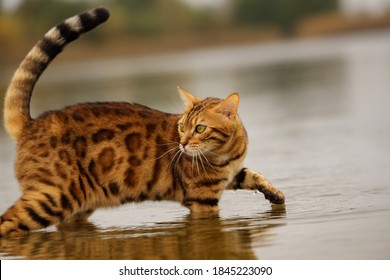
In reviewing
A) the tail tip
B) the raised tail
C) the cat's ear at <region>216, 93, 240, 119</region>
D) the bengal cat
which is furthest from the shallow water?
the tail tip

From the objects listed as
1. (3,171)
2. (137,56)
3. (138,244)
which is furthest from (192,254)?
(137,56)

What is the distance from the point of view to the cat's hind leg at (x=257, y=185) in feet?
28.8

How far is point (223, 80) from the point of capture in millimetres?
25719

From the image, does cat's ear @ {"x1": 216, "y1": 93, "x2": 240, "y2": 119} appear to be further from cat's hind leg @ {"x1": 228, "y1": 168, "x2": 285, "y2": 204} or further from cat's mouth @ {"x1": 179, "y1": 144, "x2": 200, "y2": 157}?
cat's hind leg @ {"x1": 228, "y1": 168, "x2": 285, "y2": 204}

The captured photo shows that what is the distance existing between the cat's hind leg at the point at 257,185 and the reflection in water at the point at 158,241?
0.21m

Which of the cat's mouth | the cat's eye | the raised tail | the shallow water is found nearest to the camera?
the shallow water

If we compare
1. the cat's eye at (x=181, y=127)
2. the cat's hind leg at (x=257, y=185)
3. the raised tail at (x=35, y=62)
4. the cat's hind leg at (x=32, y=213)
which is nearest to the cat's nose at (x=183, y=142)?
the cat's eye at (x=181, y=127)

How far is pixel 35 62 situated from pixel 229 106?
188 centimetres

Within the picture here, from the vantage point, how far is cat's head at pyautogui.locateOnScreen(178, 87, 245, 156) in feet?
27.6

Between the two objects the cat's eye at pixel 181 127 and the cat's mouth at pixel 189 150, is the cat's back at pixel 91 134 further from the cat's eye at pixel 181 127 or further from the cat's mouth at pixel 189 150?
the cat's mouth at pixel 189 150

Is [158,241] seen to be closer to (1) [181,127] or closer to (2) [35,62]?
(1) [181,127]

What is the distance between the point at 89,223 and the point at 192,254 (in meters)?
2.08

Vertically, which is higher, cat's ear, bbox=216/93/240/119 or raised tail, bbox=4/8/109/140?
raised tail, bbox=4/8/109/140
